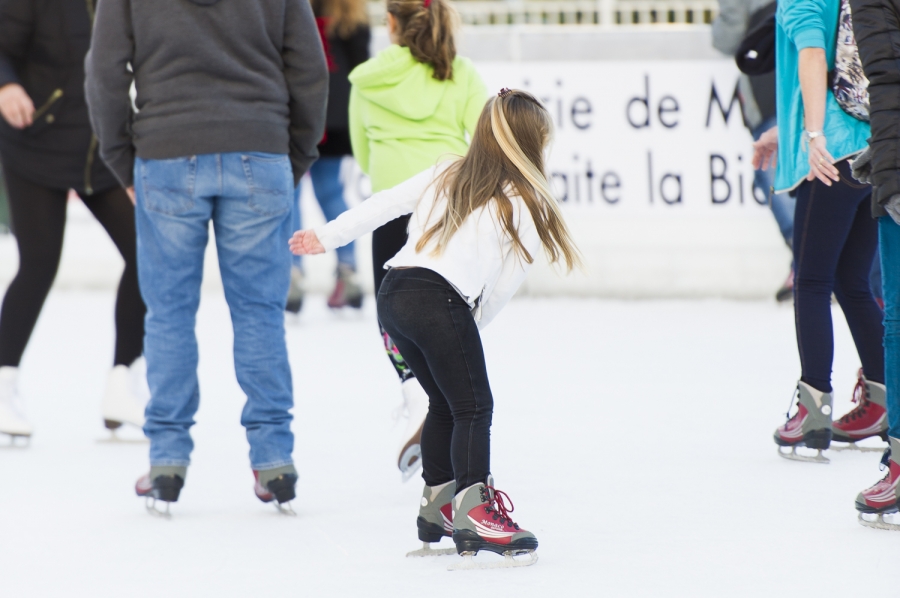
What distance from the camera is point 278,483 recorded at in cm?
316

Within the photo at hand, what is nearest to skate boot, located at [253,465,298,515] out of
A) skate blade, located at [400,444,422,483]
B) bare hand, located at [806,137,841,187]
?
skate blade, located at [400,444,422,483]

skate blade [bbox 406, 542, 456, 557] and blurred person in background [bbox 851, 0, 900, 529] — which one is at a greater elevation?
blurred person in background [bbox 851, 0, 900, 529]

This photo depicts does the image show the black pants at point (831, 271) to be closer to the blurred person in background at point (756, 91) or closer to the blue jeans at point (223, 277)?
the blue jeans at point (223, 277)

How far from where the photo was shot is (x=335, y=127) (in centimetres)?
609

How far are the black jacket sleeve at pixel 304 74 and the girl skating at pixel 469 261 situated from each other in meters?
0.55

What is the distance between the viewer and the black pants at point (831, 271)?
341 cm

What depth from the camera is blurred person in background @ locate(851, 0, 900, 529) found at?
2.62m

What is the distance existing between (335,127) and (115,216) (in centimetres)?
202

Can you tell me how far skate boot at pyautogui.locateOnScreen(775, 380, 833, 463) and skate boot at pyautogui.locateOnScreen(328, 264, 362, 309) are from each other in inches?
134

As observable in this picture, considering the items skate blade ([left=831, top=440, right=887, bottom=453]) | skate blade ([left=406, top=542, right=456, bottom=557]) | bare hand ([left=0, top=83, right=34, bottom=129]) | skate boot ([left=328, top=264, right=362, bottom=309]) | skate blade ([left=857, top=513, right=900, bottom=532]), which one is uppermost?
bare hand ([left=0, top=83, right=34, bottom=129])

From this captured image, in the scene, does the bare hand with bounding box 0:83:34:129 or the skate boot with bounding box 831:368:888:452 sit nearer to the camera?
the skate boot with bounding box 831:368:888:452

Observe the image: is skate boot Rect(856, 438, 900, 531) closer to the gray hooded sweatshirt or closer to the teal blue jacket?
the teal blue jacket

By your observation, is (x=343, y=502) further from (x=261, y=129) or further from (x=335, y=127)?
(x=335, y=127)

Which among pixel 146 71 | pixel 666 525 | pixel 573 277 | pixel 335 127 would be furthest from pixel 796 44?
pixel 573 277
